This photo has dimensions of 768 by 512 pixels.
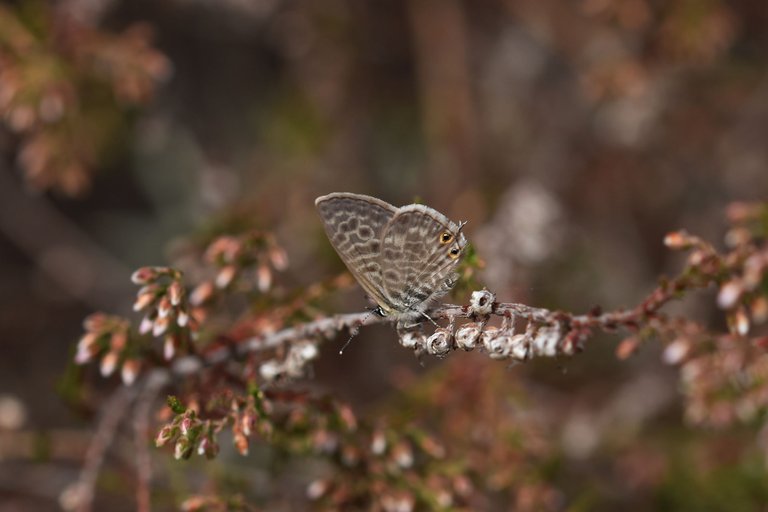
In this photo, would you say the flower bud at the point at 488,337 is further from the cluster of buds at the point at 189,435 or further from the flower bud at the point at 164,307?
the flower bud at the point at 164,307

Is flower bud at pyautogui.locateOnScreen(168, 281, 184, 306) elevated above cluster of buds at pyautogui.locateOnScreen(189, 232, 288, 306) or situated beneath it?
situated beneath

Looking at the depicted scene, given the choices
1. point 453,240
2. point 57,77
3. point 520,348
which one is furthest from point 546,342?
point 57,77

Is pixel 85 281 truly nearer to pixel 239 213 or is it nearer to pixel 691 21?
pixel 239 213

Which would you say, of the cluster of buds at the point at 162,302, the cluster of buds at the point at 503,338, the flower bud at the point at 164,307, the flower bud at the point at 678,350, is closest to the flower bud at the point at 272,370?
the cluster of buds at the point at 162,302

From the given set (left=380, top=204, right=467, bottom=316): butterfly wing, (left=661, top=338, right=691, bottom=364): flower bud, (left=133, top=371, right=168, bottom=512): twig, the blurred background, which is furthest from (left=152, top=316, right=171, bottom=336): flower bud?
the blurred background

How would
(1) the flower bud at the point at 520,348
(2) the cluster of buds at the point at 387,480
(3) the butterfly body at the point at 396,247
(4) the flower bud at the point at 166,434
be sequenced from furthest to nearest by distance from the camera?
(2) the cluster of buds at the point at 387,480 → (3) the butterfly body at the point at 396,247 → (4) the flower bud at the point at 166,434 → (1) the flower bud at the point at 520,348

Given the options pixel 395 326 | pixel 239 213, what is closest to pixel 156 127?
pixel 239 213

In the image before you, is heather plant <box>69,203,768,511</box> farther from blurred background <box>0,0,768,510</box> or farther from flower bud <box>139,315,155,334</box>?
blurred background <box>0,0,768,510</box>
